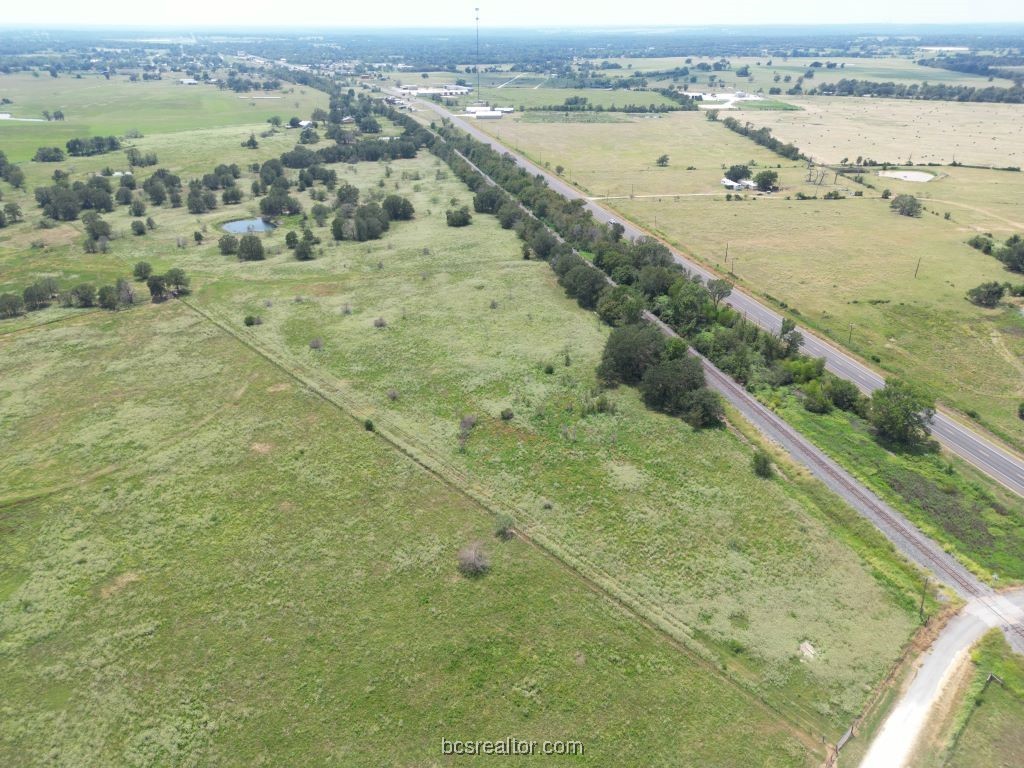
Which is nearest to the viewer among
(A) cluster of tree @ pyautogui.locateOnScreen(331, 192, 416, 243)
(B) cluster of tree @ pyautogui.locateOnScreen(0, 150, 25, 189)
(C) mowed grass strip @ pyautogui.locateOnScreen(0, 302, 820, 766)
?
(C) mowed grass strip @ pyautogui.locateOnScreen(0, 302, 820, 766)

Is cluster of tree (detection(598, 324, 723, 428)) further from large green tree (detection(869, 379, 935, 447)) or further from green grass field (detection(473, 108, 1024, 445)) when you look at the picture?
green grass field (detection(473, 108, 1024, 445))

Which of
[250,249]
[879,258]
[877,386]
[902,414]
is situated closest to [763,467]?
[902,414]

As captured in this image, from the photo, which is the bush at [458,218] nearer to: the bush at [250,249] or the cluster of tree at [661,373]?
the bush at [250,249]

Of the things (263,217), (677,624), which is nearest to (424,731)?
(677,624)

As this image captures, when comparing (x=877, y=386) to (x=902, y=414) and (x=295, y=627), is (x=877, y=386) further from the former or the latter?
(x=295, y=627)

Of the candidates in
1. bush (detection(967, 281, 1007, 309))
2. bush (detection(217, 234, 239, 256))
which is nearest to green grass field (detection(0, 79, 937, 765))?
bush (detection(217, 234, 239, 256))
